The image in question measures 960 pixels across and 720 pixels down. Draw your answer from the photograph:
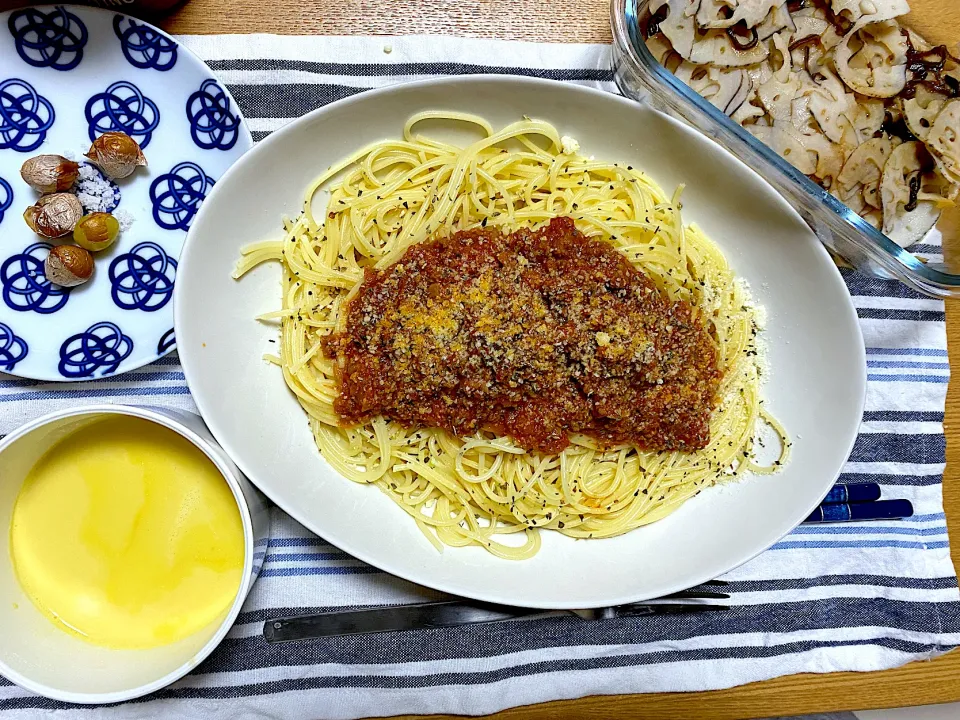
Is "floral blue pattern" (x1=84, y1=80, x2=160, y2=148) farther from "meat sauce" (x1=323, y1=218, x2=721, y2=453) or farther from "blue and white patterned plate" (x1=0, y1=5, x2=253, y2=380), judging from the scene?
"meat sauce" (x1=323, y1=218, x2=721, y2=453)

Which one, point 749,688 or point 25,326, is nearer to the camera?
point 25,326

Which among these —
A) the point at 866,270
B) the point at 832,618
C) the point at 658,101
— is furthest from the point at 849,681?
the point at 658,101

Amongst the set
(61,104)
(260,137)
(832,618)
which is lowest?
(832,618)

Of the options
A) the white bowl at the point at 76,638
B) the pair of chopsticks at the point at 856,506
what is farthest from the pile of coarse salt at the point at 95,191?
the pair of chopsticks at the point at 856,506

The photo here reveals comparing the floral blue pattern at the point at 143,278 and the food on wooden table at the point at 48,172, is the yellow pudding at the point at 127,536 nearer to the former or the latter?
the floral blue pattern at the point at 143,278

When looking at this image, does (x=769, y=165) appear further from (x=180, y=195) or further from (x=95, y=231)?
(x=95, y=231)

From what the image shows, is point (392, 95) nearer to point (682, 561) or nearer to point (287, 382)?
point (287, 382)

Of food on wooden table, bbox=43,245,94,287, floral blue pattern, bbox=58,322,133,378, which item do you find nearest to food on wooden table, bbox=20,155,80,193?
food on wooden table, bbox=43,245,94,287
